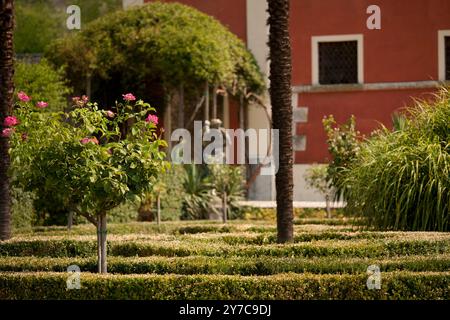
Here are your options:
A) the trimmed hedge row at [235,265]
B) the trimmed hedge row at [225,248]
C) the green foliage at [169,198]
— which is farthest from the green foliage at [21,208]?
the trimmed hedge row at [235,265]

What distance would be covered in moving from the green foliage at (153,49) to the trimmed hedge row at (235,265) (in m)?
9.82

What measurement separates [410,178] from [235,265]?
375cm

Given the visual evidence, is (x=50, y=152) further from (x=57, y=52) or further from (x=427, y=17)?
(x=427, y=17)

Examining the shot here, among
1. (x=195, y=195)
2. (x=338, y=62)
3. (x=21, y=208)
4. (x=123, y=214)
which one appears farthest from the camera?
(x=338, y=62)

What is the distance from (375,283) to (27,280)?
3.20 m

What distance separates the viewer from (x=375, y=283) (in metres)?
9.39

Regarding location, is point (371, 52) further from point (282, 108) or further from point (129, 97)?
point (129, 97)

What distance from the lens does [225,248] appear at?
455 inches

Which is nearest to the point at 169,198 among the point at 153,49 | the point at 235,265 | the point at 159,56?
the point at 159,56

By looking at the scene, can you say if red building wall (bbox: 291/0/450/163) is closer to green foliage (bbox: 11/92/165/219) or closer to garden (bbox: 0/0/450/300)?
garden (bbox: 0/0/450/300)

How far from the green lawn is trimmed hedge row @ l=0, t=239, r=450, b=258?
0.03 ft

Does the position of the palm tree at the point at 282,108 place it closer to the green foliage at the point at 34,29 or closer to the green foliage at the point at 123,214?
the green foliage at the point at 123,214

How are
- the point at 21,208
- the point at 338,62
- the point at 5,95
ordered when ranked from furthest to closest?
the point at 338,62 → the point at 21,208 → the point at 5,95

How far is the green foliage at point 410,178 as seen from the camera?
1308 cm
